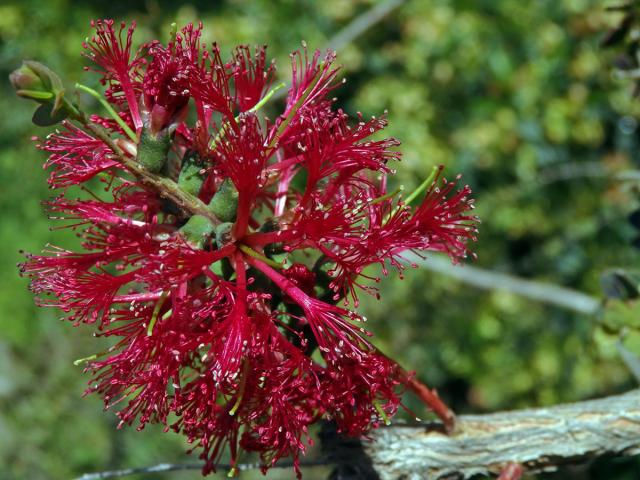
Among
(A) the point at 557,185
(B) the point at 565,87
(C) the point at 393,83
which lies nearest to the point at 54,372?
(C) the point at 393,83

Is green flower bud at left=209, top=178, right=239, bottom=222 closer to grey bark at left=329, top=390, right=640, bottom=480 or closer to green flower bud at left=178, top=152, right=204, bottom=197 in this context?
green flower bud at left=178, top=152, right=204, bottom=197

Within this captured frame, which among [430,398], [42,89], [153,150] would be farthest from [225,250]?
[430,398]

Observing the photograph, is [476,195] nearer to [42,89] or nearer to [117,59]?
[117,59]

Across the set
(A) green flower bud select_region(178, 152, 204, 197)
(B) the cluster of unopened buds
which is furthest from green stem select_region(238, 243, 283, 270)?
(A) green flower bud select_region(178, 152, 204, 197)

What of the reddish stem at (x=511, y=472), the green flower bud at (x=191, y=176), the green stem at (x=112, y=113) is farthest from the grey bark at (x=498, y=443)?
the green stem at (x=112, y=113)

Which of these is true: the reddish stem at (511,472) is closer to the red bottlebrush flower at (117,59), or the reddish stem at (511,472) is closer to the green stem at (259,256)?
the green stem at (259,256)

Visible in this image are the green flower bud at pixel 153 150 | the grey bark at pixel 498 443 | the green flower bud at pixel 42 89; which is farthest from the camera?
the grey bark at pixel 498 443
